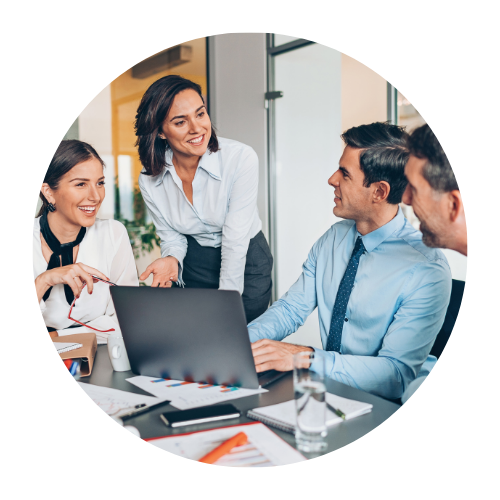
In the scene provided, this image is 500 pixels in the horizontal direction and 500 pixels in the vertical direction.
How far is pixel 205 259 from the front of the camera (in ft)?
8.14

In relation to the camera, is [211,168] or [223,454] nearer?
[223,454]

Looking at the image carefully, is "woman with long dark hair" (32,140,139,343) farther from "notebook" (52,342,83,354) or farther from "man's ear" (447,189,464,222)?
"man's ear" (447,189,464,222)

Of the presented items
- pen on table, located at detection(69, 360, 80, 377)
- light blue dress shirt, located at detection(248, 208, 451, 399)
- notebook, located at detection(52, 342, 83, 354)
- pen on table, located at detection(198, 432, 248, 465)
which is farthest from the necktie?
pen on table, located at detection(198, 432, 248, 465)

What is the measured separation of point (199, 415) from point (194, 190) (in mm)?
1454

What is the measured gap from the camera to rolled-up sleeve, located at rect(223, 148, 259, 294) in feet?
7.72

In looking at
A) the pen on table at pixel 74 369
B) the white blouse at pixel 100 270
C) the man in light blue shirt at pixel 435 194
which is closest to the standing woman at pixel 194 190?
the white blouse at pixel 100 270

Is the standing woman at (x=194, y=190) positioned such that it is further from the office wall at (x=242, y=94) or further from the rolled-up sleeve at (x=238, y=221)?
the office wall at (x=242, y=94)

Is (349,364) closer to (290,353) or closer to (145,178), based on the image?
(290,353)

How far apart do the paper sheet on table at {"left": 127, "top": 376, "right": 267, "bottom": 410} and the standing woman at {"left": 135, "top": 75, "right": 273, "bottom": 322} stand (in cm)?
90

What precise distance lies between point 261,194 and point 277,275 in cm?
66

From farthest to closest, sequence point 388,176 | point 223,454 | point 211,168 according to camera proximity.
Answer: point 211,168 < point 388,176 < point 223,454

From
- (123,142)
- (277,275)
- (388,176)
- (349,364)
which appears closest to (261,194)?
(277,275)

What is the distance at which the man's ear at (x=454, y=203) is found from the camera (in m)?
1.15

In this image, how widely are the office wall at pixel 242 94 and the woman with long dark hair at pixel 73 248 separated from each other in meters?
1.97
